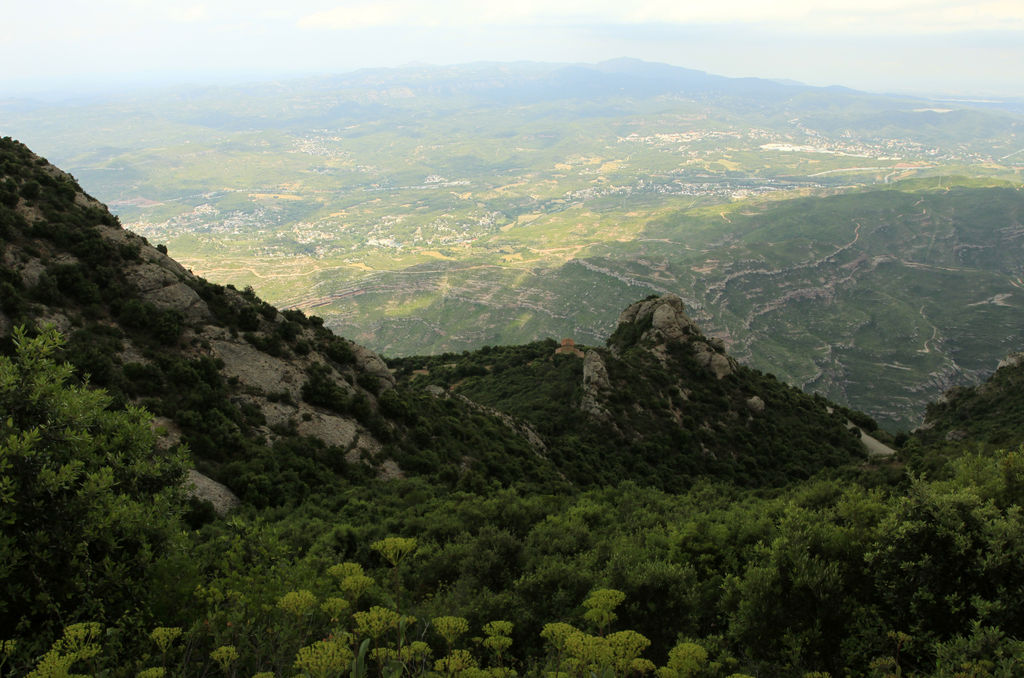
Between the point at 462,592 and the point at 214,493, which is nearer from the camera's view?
the point at 462,592

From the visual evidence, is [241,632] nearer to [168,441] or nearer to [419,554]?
[419,554]

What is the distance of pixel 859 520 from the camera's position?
13.2m

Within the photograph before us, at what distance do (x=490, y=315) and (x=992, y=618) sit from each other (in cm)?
17855

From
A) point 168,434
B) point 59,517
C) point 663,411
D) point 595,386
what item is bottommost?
point 663,411

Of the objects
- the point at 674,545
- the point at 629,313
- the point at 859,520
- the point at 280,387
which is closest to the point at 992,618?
the point at 859,520

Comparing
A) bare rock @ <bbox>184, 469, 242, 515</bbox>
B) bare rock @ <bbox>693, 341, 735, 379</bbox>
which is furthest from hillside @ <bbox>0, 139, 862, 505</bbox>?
bare rock @ <bbox>693, 341, 735, 379</bbox>

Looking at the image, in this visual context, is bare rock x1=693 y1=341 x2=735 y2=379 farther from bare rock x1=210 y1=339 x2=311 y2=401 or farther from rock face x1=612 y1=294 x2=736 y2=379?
bare rock x1=210 y1=339 x2=311 y2=401

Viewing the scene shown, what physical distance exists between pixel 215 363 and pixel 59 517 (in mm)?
23349

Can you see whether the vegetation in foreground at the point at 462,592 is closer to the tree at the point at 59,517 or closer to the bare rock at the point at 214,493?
the tree at the point at 59,517

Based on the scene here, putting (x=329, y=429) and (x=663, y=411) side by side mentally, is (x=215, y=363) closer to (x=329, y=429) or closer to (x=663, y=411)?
(x=329, y=429)

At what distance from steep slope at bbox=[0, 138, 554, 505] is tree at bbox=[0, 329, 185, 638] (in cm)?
1498

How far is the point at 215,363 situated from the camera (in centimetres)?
2989

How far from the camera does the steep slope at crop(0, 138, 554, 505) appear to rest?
25234 millimetres

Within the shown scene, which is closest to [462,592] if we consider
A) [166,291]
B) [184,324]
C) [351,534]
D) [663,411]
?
[351,534]
